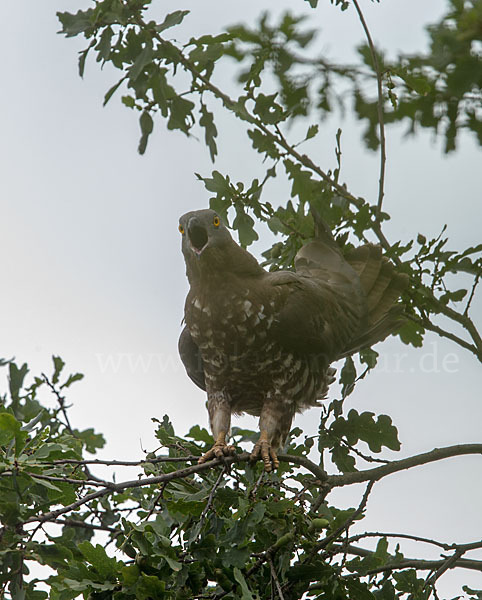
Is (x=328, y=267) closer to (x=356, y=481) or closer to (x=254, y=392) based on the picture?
(x=254, y=392)

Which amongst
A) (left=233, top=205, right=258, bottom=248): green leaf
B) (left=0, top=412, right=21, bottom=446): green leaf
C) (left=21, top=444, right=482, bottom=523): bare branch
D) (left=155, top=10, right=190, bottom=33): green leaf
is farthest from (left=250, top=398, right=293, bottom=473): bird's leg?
(left=155, top=10, right=190, bottom=33): green leaf

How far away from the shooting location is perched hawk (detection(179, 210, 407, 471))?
14.2 ft

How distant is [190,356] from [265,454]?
3.60ft

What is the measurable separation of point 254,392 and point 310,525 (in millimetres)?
1320

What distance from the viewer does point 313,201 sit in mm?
4531

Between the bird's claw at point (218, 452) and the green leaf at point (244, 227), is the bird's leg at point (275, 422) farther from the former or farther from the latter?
the green leaf at point (244, 227)

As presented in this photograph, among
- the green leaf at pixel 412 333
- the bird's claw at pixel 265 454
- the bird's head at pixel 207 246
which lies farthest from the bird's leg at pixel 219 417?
the green leaf at pixel 412 333

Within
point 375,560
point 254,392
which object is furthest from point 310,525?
point 254,392

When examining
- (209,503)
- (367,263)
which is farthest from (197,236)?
(209,503)

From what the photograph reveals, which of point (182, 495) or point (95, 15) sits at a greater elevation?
point (95, 15)

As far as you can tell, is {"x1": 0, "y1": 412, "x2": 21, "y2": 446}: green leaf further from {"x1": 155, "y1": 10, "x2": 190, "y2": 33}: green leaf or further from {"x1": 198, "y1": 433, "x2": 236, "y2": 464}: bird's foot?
{"x1": 155, "y1": 10, "x2": 190, "y2": 33}: green leaf

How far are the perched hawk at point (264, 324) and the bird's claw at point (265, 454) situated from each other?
0.02 m

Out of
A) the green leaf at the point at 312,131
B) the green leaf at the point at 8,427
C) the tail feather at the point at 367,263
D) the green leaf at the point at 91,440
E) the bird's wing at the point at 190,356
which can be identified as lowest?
the green leaf at the point at 8,427

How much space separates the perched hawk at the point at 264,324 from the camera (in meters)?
4.32
